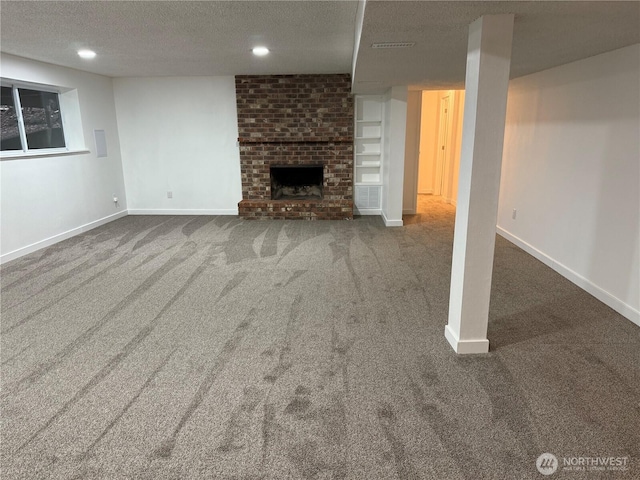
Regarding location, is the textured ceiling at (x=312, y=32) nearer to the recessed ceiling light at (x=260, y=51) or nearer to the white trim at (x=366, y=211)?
the recessed ceiling light at (x=260, y=51)

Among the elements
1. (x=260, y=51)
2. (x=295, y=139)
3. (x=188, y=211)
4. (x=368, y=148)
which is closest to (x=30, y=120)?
(x=188, y=211)

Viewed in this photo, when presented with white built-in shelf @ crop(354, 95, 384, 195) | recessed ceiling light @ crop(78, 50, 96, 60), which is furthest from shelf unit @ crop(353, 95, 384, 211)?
recessed ceiling light @ crop(78, 50, 96, 60)

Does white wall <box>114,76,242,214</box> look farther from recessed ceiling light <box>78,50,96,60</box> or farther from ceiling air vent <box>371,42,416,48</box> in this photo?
ceiling air vent <box>371,42,416,48</box>

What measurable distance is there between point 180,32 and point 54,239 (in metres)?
3.30

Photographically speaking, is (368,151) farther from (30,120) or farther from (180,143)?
(30,120)

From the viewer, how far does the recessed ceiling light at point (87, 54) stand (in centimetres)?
441

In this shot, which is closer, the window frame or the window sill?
the window sill

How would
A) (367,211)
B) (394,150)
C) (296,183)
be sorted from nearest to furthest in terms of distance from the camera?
(394,150)
(367,211)
(296,183)

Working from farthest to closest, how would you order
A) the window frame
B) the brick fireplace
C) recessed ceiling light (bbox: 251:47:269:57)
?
the brick fireplace → the window frame → recessed ceiling light (bbox: 251:47:269:57)

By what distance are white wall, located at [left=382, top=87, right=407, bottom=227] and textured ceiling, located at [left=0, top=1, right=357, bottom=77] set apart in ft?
3.59

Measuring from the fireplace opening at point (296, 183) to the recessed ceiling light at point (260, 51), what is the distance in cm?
239

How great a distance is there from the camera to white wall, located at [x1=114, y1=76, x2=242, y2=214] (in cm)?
670

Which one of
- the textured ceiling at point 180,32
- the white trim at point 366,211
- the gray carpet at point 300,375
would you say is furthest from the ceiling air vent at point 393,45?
A: the white trim at point 366,211

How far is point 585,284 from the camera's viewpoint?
12.0 feet
